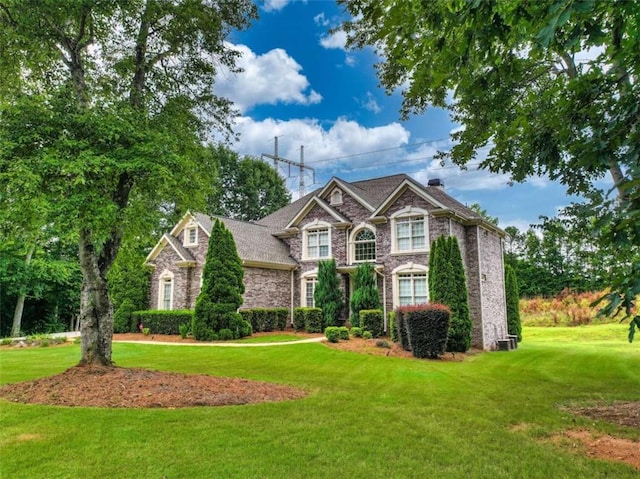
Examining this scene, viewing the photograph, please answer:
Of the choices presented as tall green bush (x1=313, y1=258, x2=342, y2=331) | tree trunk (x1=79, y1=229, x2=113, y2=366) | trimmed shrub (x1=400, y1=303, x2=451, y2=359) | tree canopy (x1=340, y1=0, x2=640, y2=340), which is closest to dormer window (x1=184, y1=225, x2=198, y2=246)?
tall green bush (x1=313, y1=258, x2=342, y2=331)

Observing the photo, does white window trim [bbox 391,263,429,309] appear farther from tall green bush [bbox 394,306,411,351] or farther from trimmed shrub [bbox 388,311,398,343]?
tall green bush [bbox 394,306,411,351]

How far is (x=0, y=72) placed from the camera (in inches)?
370

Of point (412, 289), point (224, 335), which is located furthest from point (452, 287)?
point (224, 335)

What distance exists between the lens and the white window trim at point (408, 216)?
60.4ft

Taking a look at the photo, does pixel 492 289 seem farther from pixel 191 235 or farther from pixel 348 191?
pixel 191 235

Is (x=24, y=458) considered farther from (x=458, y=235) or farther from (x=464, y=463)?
(x=458, y=235)

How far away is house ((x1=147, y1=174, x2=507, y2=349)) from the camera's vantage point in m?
18.5

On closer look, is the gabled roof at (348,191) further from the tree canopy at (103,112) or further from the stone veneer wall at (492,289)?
the tree canopy at (103,112)

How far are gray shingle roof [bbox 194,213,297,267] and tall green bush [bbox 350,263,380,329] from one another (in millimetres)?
4448

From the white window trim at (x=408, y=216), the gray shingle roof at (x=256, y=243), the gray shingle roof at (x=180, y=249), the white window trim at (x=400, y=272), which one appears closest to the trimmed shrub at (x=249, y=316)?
the gray shingle roof at (x=256, y=243)

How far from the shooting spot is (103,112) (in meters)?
8.42

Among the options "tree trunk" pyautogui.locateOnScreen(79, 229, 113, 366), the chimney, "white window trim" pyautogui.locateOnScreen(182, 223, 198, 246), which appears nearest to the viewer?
"tree trunk" pyautogui.locateOnScreen(79, 229, 113, 366)

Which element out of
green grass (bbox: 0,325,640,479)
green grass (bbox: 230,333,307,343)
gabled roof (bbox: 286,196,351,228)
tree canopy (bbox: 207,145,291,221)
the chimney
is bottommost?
green grass (bbox: 0,325,640,479)

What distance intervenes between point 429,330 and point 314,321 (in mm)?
7631
